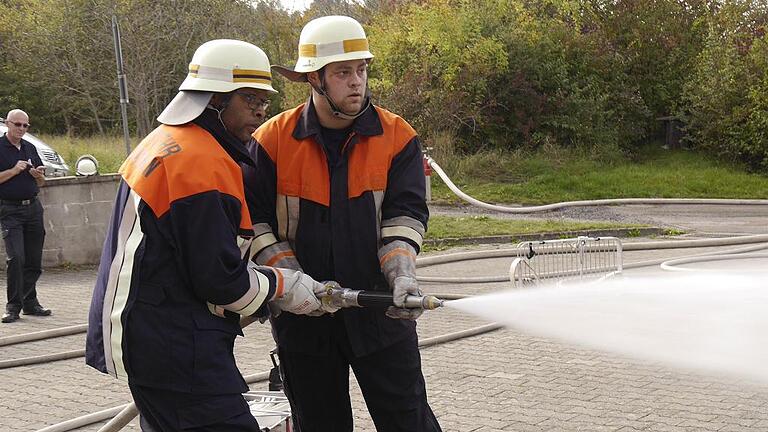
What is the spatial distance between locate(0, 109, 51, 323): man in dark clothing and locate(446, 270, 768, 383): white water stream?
18.3ft

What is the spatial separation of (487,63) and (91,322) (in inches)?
732

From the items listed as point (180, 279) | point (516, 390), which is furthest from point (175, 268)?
point (516, 390)

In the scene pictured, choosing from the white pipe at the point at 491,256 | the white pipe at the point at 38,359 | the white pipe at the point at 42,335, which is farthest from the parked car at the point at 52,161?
the white pipe at the point at 38,359

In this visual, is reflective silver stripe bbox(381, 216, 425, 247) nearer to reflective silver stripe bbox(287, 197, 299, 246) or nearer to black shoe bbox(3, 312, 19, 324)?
reflective silver stripe bbox(287, 197, 299, 246)

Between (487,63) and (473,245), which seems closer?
(473,245)

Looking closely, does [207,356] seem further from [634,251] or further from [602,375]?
[634,251]

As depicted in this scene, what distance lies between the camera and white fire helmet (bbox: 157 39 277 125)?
11.2 feet

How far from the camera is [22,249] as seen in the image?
896 centimetres

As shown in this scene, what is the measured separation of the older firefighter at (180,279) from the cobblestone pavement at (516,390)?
2.22 metres

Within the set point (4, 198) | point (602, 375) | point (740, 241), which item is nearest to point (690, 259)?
point (740, 241)

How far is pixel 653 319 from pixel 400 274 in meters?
1.59

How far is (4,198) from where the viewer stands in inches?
352

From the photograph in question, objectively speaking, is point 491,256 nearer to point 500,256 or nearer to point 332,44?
point 500,256

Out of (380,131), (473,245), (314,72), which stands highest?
(314,72)
